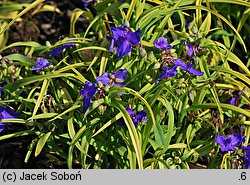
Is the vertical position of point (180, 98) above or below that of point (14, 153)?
above

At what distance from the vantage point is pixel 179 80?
1993 mm

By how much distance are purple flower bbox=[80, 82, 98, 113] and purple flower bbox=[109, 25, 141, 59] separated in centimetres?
16

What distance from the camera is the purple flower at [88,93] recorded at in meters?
1.87

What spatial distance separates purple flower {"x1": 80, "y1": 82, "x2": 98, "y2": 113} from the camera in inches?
73.7

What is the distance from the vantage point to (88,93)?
188 cm

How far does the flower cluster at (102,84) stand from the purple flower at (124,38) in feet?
0.26

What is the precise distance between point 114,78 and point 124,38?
140 mm

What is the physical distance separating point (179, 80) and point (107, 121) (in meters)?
0.28

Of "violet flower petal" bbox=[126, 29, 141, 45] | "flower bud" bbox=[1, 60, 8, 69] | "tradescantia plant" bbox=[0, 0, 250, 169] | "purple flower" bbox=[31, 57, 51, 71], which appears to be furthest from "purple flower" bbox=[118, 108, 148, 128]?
"flower bud" bbox=[1, 60, 8, 69]

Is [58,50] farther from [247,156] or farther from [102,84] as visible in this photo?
[247,156]

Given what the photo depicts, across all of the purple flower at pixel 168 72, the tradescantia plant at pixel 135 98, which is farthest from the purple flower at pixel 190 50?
the purple flower at pixel 168 72

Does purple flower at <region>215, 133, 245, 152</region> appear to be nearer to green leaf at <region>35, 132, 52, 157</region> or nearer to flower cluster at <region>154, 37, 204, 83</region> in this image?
flower cluster at <region>154, 37, 204, 83</region>
